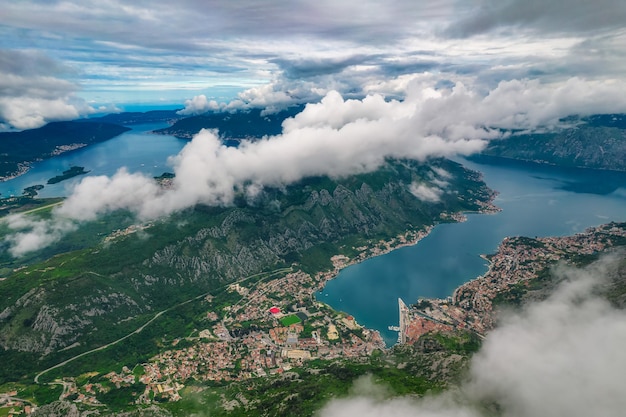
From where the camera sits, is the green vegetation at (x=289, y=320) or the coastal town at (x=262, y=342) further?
the green vegetation at (x=289, y=320)

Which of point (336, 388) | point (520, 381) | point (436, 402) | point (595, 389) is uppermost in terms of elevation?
point (595, 389)

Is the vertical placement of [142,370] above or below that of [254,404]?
below

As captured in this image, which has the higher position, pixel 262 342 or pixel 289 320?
pixel 289 320

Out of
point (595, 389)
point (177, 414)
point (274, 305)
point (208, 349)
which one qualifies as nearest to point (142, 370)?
point (208, 349)

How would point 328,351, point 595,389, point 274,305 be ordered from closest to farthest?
point 595,389 < point 328,351 < point 274,305

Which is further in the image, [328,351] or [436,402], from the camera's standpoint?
[328,351]

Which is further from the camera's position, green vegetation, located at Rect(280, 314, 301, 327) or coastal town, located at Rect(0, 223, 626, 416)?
green vegetation, located at Rect(280, 314, 301, 327)

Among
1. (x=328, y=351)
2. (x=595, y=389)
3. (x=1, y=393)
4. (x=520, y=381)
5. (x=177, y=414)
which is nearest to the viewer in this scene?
(x=595, y=389)

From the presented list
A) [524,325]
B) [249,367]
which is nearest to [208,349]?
[249,367]

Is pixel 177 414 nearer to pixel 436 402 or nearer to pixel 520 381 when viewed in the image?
pixel 436 402

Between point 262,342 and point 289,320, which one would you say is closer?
point 262,342
